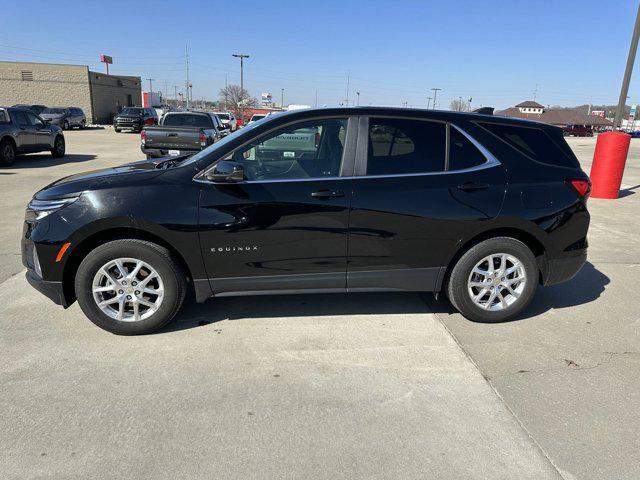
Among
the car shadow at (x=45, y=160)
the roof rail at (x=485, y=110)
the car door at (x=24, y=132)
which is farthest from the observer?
the car shadow at (x=45, y=160)

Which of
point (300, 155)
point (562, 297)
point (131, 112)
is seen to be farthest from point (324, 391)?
point (131, 112)

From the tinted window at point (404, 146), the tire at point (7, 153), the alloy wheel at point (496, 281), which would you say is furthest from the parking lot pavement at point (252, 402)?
the tire at point (7, 153)

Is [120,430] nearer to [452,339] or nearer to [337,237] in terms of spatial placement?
[337,237]

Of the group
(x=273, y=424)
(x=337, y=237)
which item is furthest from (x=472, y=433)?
(x=337, y=237)

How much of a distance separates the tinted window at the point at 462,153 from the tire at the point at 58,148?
1622 cm

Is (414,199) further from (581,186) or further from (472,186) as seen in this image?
(581,186)

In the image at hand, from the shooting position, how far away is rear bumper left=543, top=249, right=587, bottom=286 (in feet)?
13.1

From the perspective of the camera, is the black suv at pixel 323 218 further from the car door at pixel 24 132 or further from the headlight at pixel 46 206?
the car door at pixel 24 132

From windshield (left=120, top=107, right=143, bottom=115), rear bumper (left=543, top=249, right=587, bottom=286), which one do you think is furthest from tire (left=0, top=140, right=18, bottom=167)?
windshield (left=120, top=107, right=143, bottom=115)

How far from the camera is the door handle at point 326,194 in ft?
11.5

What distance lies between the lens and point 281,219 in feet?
11.5

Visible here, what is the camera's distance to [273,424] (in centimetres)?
265

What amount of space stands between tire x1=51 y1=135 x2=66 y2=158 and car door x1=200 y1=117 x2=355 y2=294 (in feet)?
50.6

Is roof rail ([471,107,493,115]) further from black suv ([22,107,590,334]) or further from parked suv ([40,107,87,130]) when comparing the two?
parked suv ([40,107,87,130])
